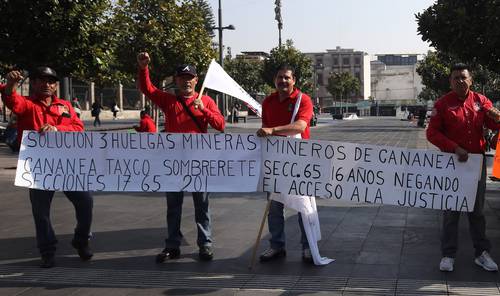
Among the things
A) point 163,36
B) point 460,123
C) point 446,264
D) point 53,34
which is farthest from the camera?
point 163,36

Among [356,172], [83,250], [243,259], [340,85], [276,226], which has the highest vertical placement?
[340,85]

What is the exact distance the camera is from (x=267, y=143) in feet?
18.0

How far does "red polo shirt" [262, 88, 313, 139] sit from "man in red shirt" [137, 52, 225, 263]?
0.44m

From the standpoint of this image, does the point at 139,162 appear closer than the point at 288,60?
Yes

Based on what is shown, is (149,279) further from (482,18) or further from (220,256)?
(482,18)

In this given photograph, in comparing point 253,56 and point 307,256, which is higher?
point 253,56

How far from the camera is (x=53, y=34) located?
46.1 ft

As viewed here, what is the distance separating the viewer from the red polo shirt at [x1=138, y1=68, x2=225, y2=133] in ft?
18.2

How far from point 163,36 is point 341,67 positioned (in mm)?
118227

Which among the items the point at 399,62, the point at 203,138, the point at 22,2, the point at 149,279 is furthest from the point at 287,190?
the point at 399,62

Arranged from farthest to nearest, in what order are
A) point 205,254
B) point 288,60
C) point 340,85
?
point 340,85 → point 288,60 → point 205,254

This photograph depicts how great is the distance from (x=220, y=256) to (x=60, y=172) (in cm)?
169

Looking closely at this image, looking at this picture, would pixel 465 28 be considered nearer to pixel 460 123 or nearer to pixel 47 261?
pixel 460 123

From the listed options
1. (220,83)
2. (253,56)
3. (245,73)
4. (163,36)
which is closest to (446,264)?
(220,83)
